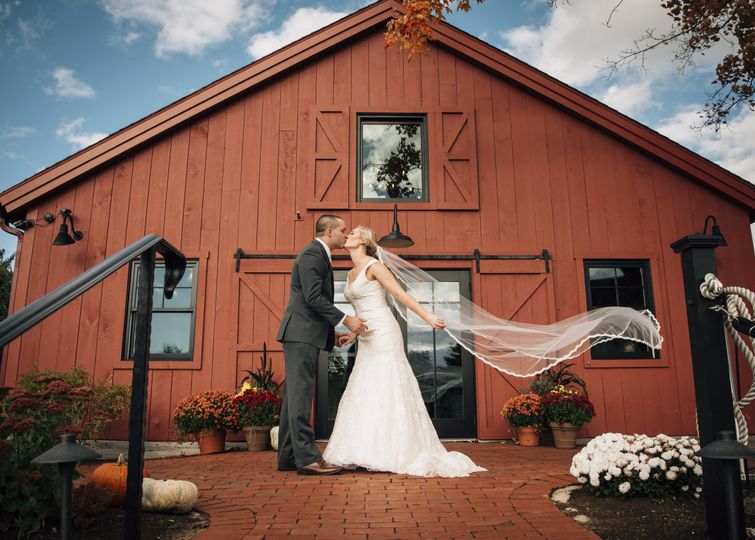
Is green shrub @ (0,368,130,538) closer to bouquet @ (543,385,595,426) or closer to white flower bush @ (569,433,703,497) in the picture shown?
white flower bush @ (569,433,703,497)

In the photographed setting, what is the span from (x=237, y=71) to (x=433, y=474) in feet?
21.0

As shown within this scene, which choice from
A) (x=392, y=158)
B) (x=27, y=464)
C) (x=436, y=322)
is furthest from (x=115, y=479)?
(x=392, y=158)

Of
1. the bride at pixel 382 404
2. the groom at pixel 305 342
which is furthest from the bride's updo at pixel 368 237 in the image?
the groom at pixel 305 342

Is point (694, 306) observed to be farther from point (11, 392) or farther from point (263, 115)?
point (263, 115)

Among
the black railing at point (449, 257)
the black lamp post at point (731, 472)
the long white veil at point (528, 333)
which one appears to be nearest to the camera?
the black lamp post at point (731, 472)

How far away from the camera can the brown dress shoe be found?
4.45 m

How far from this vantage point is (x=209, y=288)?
764cm

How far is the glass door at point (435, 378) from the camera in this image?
7.47 meters

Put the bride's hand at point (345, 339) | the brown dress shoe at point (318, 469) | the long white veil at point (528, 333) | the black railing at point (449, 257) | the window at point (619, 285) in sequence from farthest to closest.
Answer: the window at point (619, 285) < the black railing at point (449, 257) < the bride's hand at point (345, 339) < the long white veil at point (528, 333) < the brown dress shoe at point (318, 469)

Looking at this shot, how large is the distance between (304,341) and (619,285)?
5324mm

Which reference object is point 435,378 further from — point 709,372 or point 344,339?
point 709,372

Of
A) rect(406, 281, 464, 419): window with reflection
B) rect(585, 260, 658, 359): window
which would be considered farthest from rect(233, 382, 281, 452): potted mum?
rect(585, 260, 658, 359): window

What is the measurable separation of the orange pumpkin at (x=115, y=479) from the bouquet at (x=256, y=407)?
121 inches

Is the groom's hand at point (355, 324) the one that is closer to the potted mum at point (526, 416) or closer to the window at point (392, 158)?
the potted mum at point (526, 416)
